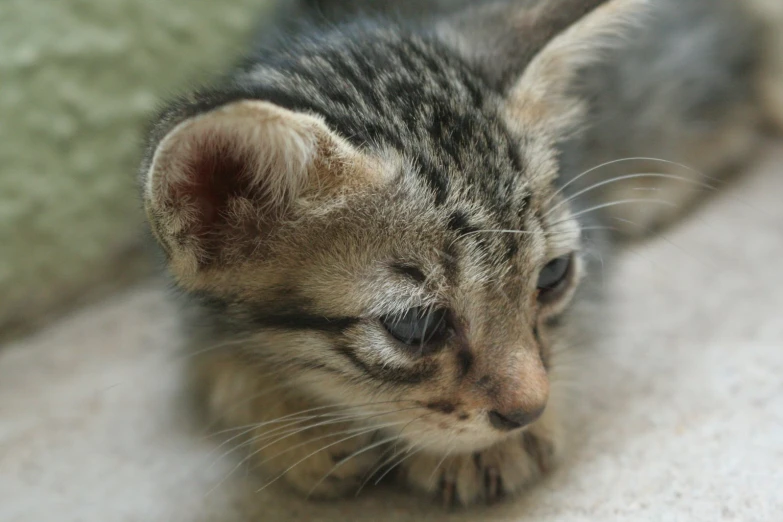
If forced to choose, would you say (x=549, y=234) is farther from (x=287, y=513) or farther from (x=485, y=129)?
(x=287, y=513)

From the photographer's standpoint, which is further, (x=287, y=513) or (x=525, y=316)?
(x=287, y=513)

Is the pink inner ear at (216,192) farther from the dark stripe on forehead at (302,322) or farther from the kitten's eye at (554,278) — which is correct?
the kitten's eye at (554,278)

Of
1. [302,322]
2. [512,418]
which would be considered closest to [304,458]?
[302,322]

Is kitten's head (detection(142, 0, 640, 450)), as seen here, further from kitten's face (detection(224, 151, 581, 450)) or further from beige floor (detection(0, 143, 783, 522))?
beige floor (detection(0, 143, 783, 522))

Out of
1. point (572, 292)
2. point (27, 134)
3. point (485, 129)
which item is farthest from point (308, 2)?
point (572, 292)

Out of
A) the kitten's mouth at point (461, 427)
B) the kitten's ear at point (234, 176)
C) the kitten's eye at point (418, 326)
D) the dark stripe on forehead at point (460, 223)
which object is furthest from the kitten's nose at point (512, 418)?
the kitten's ear at point (234, 176)
